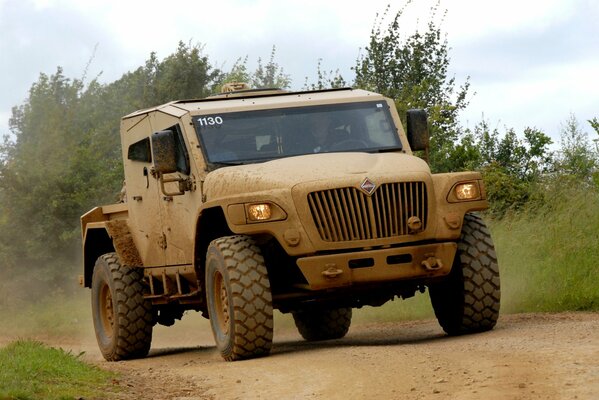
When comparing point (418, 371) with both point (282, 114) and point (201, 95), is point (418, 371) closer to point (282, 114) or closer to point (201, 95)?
point (282, 114)

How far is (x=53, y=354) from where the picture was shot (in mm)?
11906

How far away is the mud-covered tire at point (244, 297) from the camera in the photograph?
11.1 metres

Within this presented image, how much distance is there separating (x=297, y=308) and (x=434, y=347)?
1.91 metres

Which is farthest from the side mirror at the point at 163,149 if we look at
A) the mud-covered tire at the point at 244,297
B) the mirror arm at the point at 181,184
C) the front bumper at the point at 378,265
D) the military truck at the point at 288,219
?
the front bumper at the point at 378,265

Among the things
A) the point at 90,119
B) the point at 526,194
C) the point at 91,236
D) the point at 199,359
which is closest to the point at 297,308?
the point at 199,359

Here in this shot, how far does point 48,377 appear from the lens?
33.1ft

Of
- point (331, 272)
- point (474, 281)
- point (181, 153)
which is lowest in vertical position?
point (474, 281)

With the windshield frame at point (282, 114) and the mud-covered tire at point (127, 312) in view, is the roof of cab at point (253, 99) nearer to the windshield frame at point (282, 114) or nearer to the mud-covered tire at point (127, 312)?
the windshield frame at point (282, 114)

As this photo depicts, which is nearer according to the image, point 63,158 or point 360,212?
point 360,212

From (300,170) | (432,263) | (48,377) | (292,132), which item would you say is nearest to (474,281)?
(432,263)

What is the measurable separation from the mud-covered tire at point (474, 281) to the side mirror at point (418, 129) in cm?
108

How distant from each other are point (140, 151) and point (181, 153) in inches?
60.7

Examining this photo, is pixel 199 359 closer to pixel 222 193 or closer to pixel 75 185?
pixel 222 193

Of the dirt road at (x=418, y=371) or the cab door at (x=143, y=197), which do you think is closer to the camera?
the dirt road at (x=418, y=371)
